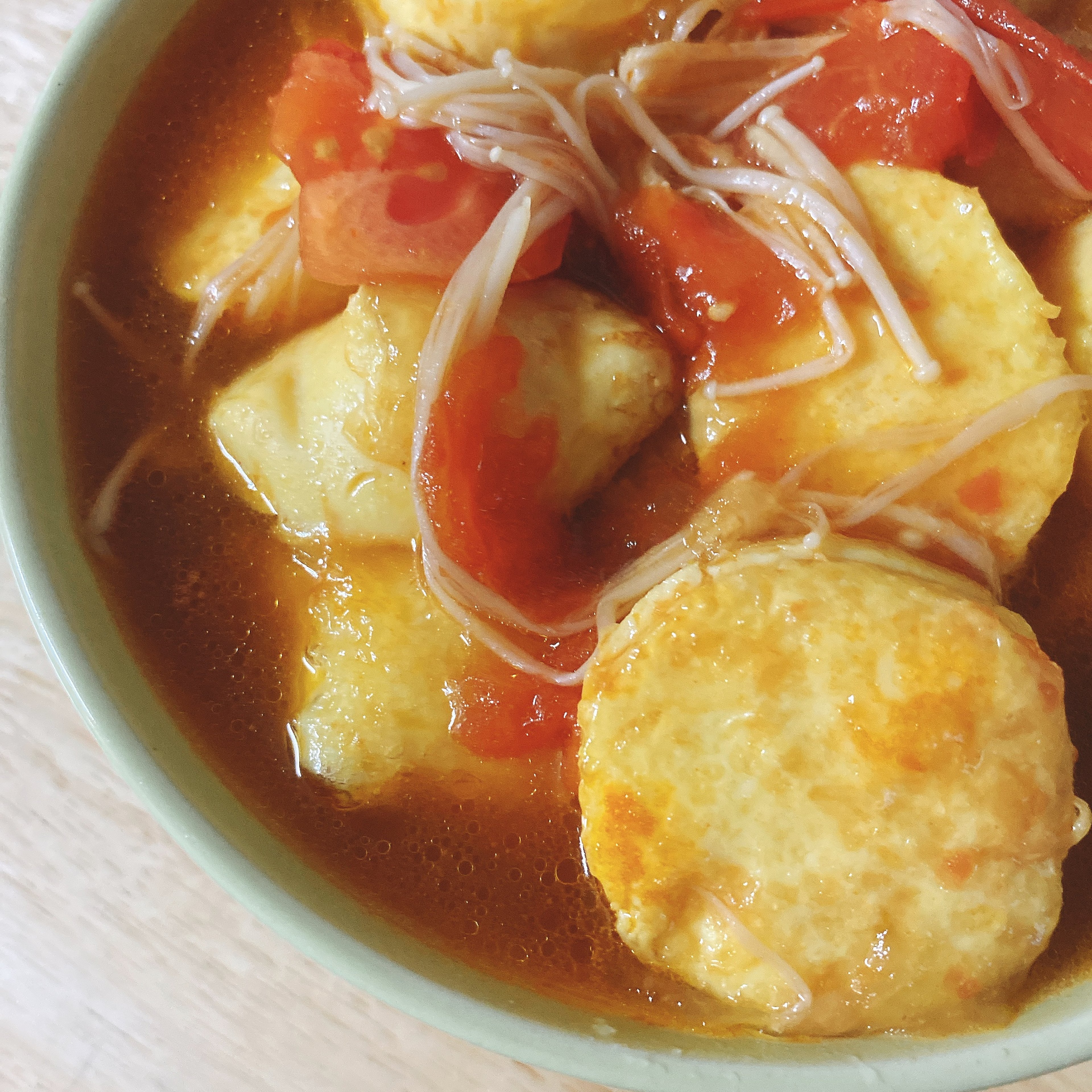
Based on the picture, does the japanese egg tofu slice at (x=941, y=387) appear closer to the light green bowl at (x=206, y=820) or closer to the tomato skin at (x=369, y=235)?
the tomato skin at (x=369, y=235)

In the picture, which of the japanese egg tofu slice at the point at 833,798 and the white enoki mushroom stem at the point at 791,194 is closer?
the japanese egg tofu slice at the point at 833,798

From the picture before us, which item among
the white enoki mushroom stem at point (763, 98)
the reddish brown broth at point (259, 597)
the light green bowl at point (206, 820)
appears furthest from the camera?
the white enoki mushroom stem at point (763, 98)

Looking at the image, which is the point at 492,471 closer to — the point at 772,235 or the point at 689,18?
the point at 772,235

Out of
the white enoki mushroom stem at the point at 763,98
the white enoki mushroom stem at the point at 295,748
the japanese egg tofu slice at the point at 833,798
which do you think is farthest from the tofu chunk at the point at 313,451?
the white enoki mushroom stem at the point at 763,98

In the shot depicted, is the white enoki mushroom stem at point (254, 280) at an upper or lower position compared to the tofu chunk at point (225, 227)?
lower

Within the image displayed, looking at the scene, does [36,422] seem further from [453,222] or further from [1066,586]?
[1066,586]

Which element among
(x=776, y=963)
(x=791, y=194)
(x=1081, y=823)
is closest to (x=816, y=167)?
(x=791, y=194)

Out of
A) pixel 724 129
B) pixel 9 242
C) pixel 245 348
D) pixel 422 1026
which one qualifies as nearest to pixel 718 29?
pixel 724 129
